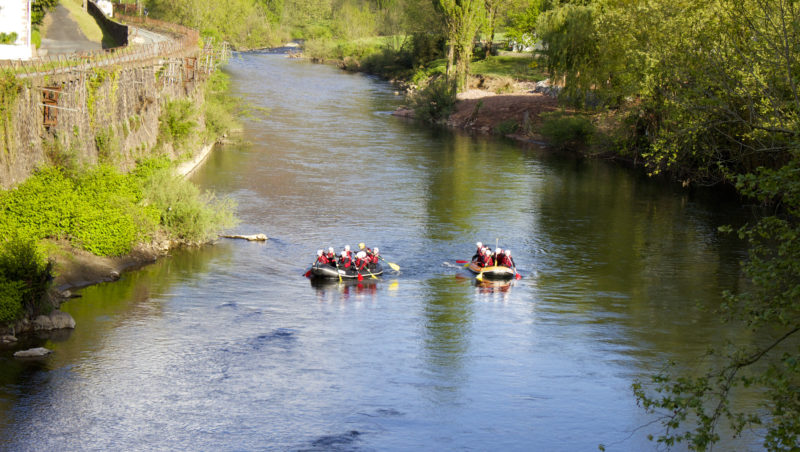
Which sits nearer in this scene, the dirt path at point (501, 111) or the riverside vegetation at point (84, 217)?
the riverside vegetation at point (84, 217)

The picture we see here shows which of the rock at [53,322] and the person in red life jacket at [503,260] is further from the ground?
the person in red life jacket at [503,260]

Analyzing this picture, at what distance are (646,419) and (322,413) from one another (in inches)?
332

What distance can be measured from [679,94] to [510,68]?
5488cm

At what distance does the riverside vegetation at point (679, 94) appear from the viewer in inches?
512

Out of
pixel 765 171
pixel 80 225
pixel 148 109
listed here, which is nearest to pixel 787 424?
pixel 765 171

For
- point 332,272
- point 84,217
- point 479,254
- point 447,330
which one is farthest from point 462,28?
point 447,330

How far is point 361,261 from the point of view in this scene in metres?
34.0

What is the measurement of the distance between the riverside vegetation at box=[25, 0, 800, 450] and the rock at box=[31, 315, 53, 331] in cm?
1752

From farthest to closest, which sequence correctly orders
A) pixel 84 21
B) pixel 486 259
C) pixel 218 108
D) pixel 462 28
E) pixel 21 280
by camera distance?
1. pixel 84 21
2. pixel 462 28
3. pixel 218 108
4. pixel 486 259
5. pixel 21 280

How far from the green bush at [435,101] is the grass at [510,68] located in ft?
33.1

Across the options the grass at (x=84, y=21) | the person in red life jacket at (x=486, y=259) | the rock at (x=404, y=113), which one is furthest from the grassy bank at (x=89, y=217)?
the grass at (x=84, y=21)

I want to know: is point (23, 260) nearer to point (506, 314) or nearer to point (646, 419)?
point (506, 314)

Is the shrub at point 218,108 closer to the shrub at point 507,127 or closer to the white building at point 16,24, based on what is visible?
the white building at point 16,24

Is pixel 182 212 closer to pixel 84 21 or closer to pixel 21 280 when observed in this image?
pixel 21 280
